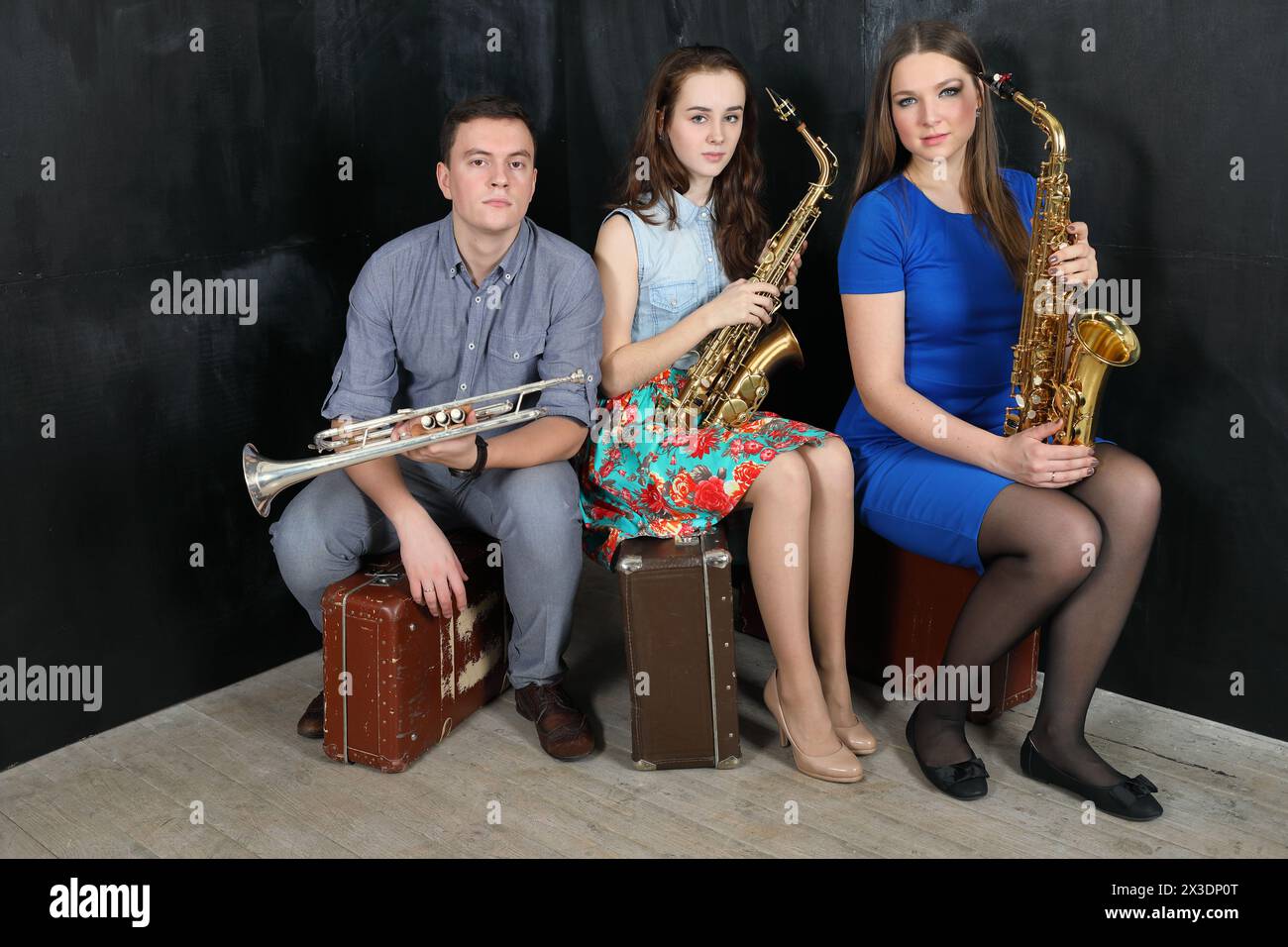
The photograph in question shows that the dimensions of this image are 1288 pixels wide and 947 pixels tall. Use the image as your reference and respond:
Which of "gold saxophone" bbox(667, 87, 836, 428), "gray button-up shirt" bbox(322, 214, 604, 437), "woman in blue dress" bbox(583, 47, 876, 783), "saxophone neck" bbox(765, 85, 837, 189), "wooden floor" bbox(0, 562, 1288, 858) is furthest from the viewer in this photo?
"saxophone neck" bbox(765, 85, 837, 189)

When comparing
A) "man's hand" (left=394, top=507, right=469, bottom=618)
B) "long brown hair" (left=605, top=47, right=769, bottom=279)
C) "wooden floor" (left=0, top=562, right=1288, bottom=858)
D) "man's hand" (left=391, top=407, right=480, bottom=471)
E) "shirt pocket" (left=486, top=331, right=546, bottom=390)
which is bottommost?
"wooden floor" (left=0, top=562, right=1288, bottom=858)

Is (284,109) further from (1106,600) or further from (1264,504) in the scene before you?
(1264,504)

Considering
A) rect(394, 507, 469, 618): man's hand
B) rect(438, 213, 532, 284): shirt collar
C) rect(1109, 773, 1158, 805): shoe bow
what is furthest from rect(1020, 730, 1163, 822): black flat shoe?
rect(438, 213, 532, 284): shirt collar

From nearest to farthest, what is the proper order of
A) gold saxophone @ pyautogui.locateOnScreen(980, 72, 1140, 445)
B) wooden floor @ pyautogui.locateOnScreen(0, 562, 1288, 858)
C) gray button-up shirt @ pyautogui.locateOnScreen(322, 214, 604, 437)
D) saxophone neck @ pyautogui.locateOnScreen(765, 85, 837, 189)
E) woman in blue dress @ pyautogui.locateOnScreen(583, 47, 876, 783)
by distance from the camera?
wooden floor @ pyautogui.locateOnScreen(0, 562, 1288, 858)
gold saxophone @ pyautogui.locateOnScreen(980, 72, 1140, 445)
woman in blue dress @ pyautogui.locateOnScreen(583, 47, 876, 783)
gray button-up shirt @ pyautogui.locateOnScreen(322, 214, 604, 437)
saxophone neck @ pyautogui.locateOnScreen(765, 85, 837, 189)

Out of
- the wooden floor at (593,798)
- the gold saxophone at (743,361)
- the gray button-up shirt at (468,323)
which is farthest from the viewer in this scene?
the gold saxophone at (743,361)

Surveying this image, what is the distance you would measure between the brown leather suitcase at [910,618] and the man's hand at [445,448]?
99 cm

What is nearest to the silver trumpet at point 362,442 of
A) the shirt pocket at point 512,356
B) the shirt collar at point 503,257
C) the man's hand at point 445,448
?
the man's hand at point 445,448

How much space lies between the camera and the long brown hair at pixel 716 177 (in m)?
2.90

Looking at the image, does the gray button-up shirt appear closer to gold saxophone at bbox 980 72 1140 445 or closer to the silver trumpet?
the silver trumpet

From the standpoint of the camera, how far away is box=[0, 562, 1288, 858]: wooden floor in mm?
2473

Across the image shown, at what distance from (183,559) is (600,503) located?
1028mm

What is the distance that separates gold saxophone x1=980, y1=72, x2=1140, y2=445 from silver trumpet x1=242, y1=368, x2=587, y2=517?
105 cm

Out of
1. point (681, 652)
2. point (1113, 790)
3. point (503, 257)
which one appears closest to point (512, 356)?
point (503, 257)

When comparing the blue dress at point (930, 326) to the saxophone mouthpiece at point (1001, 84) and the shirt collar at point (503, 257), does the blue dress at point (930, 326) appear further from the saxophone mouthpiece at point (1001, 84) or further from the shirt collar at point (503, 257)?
the shirt collar at point (503, 257)
